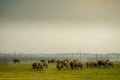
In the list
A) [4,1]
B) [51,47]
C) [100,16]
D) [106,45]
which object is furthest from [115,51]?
[4,1]

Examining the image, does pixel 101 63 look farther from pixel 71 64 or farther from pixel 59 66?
pixel 59 66

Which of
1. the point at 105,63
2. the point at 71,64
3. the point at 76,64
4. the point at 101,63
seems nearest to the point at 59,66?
the point at 71,64

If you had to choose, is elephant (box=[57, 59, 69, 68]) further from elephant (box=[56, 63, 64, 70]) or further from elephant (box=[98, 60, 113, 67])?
elephant (box=[98, 60, 113, 67])

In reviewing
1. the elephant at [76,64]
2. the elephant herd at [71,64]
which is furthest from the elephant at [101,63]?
the elephant at [76,64]

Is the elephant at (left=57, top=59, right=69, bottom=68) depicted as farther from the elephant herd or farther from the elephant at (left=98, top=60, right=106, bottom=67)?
the elephant at (left=98, top=60, right=106, bottom=67)

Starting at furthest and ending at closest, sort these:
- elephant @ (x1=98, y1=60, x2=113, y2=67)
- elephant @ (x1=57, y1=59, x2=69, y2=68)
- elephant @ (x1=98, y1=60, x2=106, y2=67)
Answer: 1. elephant @ (x1=57, y1=59, x2=69, y2=68)
2. elephant @ (x1=98, y1=60, x2=106, y2=67)
3. elephant @ (x1=98, y1=60, x2=113, y2=67)

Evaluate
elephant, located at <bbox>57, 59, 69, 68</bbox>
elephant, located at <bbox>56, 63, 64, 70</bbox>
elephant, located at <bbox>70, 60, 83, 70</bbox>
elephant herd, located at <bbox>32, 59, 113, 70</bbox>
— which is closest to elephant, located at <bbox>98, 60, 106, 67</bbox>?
elephant herd, located at <bbox>32, 59, 113, 70</bbox>

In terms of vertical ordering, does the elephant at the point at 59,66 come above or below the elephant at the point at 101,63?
below

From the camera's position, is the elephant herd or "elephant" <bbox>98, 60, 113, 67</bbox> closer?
the elephant herd

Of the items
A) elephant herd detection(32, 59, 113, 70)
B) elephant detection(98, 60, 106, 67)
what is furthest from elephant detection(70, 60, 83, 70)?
elephant detection(98, 60, 106, 67)

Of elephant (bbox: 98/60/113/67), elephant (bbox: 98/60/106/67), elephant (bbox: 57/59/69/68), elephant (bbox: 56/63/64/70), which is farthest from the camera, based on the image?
elephant (bbox: 57/59/69/68)

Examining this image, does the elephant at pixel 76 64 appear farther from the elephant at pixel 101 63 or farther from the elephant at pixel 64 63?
the elephant at pixel 101 63

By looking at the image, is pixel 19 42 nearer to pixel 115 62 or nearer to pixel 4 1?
pixel 4 1

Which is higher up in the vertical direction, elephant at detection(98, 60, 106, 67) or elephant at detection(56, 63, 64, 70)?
elephant at detection(98, 60, 106, 67)
